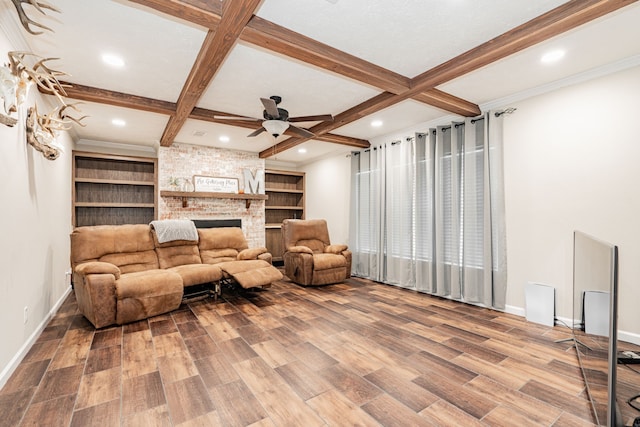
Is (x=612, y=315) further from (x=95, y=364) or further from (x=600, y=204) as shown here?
(x=95, y=364)

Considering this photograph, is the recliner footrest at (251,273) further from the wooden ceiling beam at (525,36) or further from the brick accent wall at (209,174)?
the wooden ceiling beam at (525,36)

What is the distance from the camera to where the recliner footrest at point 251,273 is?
386 cm

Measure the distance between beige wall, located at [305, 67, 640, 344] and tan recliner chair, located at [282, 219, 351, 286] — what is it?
2423mm

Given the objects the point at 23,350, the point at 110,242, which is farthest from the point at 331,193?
the point at 23,350

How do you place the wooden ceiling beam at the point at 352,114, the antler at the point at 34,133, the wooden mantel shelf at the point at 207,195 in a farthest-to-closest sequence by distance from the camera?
1. the wooden mantel shelf at the point at 207,195
2. the wooden ceiling beam at the point at 352,114
3. the antler at the point at 34,133

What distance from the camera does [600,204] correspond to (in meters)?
2.82

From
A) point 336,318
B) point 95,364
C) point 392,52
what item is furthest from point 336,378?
point 392,52

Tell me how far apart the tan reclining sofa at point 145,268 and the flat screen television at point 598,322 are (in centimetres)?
309

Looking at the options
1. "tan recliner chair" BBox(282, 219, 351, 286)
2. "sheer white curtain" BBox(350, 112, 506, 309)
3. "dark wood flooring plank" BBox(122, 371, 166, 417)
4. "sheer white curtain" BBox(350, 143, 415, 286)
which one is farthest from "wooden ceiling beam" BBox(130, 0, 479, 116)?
"tan recliner chair" BBox(282, 219, 351, 286)

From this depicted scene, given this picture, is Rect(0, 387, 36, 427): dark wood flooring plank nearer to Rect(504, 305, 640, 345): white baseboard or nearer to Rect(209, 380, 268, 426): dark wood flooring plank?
Rect(209, 380, 268, 426): dark wood flooring plank

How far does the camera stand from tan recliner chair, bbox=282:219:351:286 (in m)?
4.71

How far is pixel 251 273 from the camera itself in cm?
399

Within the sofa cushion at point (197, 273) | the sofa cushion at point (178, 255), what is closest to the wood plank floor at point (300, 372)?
the sofa cushion at point (197, 273)

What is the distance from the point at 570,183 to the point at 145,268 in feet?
16.6
